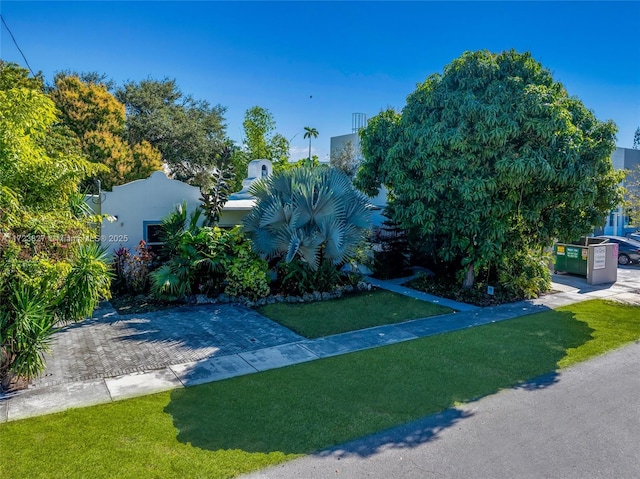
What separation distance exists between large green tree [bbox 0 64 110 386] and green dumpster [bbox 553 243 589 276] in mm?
16468

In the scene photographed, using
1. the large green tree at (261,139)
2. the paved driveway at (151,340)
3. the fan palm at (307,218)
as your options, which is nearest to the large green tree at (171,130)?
the large green tree at (261,139)

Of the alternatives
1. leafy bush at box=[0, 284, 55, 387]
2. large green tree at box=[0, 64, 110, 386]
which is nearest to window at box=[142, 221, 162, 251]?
large green tree at box=[0, 64, 110, 386]

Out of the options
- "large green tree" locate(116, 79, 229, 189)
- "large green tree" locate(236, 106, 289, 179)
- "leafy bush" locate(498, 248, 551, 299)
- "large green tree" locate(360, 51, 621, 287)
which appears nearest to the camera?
"large green tree" locate(360, 51, 621, 287)

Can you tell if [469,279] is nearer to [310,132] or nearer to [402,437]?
[402,437]

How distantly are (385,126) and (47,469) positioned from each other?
12428 millimetres

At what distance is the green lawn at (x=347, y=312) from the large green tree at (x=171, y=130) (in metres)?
16.7

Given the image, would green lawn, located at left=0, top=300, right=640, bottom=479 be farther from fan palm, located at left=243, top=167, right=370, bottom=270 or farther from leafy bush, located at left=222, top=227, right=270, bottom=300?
leafy bush, located at left=222, top=227, right=270, bottom=300

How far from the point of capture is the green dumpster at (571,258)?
53.0ft

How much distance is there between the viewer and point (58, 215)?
634cm

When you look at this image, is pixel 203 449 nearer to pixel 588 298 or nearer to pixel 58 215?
pixel 58 215

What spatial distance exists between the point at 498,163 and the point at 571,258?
840cm

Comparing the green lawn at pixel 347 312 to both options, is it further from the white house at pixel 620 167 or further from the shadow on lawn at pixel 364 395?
the white house at pixel 620 167

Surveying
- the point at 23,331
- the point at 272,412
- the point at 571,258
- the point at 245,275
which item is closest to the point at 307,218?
the point at 245,275

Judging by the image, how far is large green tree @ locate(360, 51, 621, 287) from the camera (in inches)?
426
